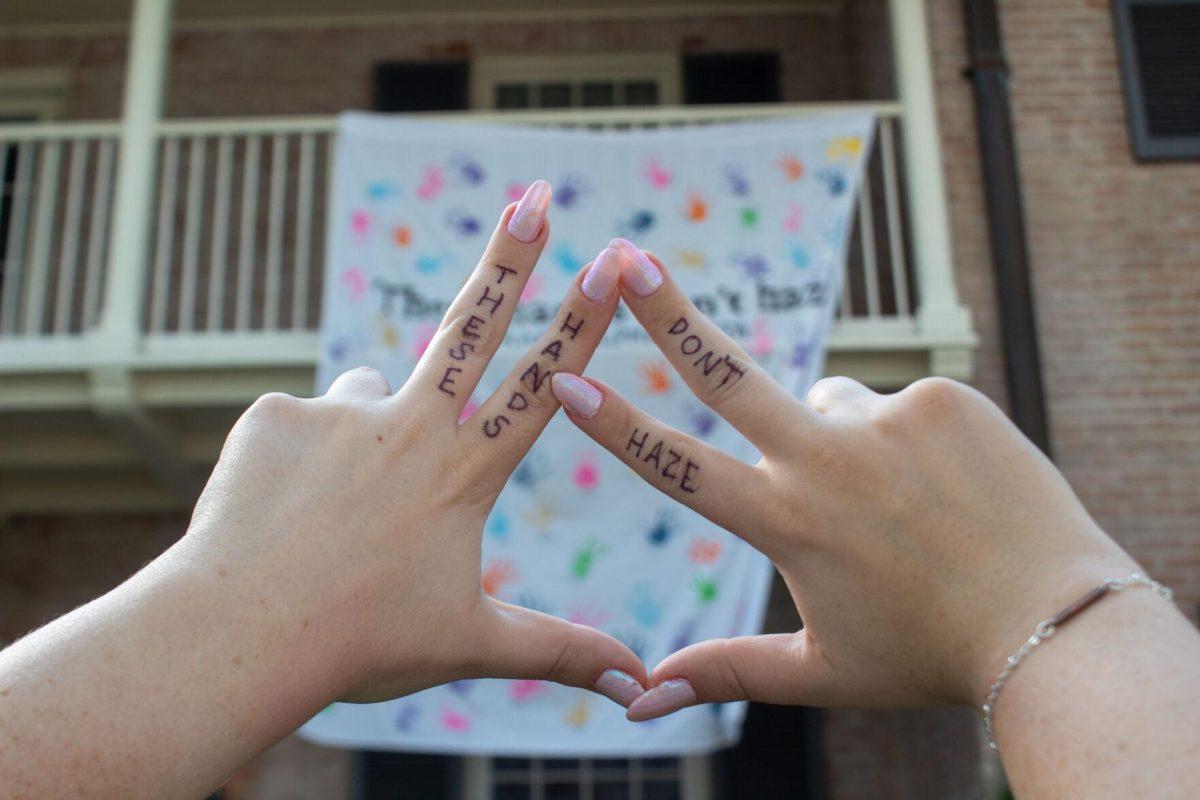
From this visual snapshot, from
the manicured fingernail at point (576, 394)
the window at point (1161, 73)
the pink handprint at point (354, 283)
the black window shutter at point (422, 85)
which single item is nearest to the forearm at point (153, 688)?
the manicured fingernail at point (576, 394)

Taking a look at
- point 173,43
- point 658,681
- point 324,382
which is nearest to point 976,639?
point 658,681

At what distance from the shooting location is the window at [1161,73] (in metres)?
5.91

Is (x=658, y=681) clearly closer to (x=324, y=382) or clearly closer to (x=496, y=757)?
(x=324, y=382)

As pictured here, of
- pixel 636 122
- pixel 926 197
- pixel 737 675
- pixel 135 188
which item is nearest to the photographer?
pixel 737 675

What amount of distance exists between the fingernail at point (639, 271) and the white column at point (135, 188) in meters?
4.57

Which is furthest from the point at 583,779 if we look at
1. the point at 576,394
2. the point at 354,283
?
the point at 576,394

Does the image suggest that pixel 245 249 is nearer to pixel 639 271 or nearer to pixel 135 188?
pixel 135 188

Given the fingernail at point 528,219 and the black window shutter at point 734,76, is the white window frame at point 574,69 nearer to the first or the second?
the black window shutter at point 734,76

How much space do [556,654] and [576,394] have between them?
302 millimetres

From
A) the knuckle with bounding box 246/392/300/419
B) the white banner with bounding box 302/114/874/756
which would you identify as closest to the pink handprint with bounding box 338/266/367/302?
the white banner with bounding box 302/114/874/756

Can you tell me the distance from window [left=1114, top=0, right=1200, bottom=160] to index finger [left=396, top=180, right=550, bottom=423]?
548 centimetres

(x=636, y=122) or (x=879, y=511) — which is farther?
(x=636, y=122)

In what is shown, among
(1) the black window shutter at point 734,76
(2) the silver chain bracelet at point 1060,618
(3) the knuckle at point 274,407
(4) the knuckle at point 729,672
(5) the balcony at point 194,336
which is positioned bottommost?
(4) the knuckle at point 729,672

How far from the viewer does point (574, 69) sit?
7.46m
